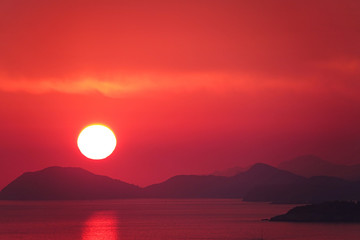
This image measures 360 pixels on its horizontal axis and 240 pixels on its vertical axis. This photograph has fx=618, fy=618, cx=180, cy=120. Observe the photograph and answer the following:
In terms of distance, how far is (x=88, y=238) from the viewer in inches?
4126

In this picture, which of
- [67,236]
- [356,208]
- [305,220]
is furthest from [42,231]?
[356,208]

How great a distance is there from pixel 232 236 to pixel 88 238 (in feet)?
79.9

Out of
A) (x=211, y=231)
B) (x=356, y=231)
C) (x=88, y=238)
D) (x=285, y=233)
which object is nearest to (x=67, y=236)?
(x=88, y=238)

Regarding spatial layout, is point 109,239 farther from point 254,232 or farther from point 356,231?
point 356,231

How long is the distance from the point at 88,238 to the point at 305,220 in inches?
2089

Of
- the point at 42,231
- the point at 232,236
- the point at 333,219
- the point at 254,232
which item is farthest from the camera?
the point at 333,219

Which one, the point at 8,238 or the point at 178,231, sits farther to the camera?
the point at 178,231

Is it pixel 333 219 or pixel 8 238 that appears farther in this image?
pixel 333 219

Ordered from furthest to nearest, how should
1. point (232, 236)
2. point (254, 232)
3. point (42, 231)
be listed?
point (42, 231) < point (254, 232) < point (232, 236)

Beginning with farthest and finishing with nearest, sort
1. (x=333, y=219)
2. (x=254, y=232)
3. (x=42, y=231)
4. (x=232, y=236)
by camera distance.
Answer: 1. (x=333, y=219)
2. (x=42, y=231)
3. (x=254, y=232)
4. (x=232, y=236)

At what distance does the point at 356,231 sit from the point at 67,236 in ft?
166

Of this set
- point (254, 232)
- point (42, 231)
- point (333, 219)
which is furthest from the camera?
point (333, 219)

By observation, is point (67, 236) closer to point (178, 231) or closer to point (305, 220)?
point (178, 231)

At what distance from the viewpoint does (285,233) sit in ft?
346
